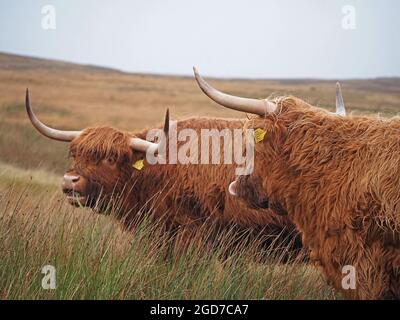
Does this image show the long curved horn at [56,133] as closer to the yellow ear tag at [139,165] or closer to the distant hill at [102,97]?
the yellow ear tag at [139,165]

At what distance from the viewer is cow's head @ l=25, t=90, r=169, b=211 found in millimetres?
4906

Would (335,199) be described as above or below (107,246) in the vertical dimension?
above

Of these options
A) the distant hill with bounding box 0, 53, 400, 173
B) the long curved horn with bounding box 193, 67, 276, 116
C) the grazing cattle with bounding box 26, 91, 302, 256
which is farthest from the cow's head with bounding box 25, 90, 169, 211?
the long curved horn with bounding box 193, 67, 276, 116

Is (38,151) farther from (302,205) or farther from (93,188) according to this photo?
(302,205)

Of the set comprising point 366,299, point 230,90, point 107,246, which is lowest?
point 366,299

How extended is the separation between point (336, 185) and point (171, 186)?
1725mm

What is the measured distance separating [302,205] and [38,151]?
407 cm

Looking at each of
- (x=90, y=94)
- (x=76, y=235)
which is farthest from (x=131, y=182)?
(x=90, y=94)

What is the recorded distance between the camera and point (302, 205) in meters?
3.78

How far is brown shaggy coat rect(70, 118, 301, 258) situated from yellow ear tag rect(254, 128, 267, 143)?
947 millimetres

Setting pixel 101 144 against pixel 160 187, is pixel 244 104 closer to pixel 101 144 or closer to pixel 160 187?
pixel 160 187

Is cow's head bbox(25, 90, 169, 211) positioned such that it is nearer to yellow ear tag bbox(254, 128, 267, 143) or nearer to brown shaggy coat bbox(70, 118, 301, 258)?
brown shaggy coat bbox(70, 118, 301, 258)

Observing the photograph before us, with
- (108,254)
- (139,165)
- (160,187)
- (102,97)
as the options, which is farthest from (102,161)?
(102,97)
